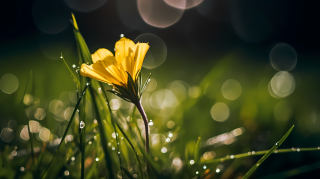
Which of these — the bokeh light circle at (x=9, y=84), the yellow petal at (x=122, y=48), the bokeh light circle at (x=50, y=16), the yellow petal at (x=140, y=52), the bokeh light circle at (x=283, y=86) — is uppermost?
the bokeh light circle at (x=50, y=16)

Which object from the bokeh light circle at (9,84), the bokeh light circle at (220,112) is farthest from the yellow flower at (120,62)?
the bokeh light circle at (9,84)

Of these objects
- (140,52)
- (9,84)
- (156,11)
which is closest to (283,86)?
(140,52)

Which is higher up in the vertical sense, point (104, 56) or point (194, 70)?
point (194, 70)

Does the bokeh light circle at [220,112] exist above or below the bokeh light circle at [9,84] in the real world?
below

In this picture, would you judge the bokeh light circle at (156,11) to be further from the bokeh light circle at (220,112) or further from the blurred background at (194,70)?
the bokeh light circle at (220,112)

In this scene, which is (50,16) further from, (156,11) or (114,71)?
(114,71)

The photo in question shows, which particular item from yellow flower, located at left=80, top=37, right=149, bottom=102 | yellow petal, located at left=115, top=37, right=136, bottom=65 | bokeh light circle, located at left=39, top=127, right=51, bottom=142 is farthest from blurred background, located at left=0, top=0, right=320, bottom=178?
yellow petal, located at left=115, top=37, right=136, bottom=65

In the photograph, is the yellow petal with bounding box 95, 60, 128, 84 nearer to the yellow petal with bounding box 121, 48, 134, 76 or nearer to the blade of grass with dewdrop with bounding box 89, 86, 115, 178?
the yellow petal with bounding box 121, 48, 134, 76

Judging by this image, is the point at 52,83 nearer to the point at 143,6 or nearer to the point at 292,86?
the point at 292,86
